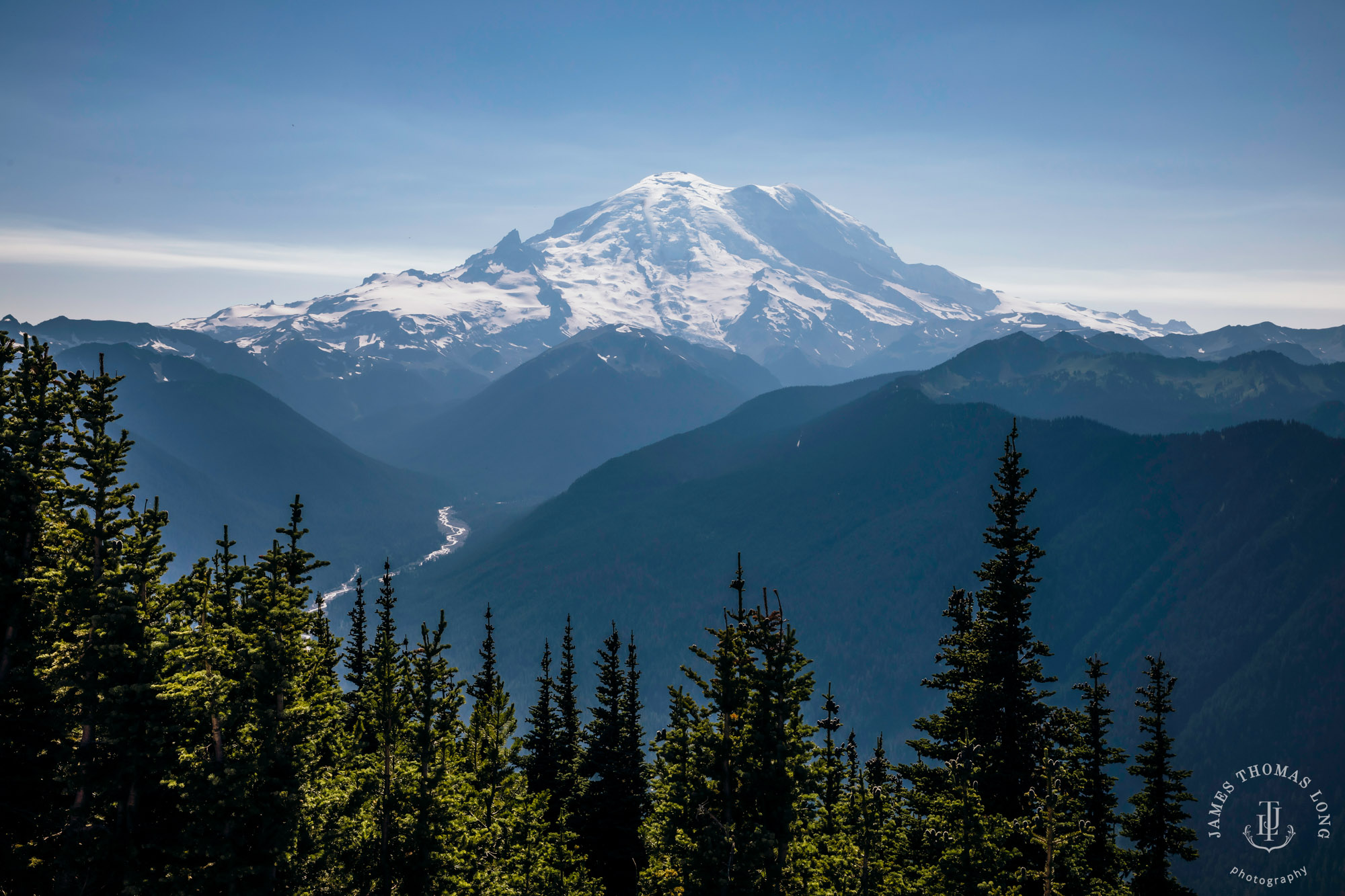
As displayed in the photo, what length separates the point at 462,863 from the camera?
1276 inches

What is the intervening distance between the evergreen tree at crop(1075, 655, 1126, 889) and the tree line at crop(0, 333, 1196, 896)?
184 mm

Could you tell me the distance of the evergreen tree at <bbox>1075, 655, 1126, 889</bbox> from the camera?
1337 inches

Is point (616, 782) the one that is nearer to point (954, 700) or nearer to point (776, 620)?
point (954, 700)

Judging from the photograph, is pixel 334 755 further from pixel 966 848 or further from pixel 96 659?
pixel 966 848

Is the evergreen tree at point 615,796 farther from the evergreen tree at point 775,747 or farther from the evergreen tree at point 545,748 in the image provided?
the evergreen tree at point 775,747

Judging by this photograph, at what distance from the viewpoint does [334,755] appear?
112ft

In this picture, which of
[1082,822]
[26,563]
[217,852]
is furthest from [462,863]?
[1082,822]

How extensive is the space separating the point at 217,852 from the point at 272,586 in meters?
8.63

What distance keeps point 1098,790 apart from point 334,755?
32.8 m

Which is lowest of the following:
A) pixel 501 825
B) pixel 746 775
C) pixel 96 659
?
pixel 501 825

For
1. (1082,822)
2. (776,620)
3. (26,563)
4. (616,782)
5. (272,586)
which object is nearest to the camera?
(776,620)

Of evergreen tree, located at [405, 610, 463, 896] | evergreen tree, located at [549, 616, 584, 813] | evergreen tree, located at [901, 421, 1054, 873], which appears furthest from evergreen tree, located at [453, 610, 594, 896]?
evergreen tree, located at [901, 421, 1054, 873]

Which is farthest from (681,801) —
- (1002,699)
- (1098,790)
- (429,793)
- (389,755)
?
(1098,790)

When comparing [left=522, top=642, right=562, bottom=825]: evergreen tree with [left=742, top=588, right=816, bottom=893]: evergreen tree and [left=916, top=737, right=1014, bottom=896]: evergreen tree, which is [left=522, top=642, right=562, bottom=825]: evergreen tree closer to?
[left=742, top=588, right=816, bottom=893]: evergreen tree
